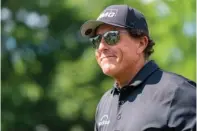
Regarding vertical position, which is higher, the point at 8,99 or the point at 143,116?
the point at 143,116

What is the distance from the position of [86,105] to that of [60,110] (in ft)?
2.82

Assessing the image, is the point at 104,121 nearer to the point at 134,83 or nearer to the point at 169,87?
the point at 134,83

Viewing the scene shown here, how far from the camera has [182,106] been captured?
10.6 ft

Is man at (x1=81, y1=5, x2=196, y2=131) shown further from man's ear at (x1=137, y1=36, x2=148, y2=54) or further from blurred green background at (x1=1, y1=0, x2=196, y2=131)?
blurred green background at (x1=1, y1=0, x2=196, y2=131)

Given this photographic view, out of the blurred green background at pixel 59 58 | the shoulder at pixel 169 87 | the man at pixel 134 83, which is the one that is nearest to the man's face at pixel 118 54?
the man at pixel 134 83

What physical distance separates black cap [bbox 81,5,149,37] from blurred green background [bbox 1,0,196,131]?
1461 centimetres

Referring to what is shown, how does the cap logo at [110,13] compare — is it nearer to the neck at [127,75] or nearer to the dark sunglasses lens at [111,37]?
the dark sunglasses lens at [111,37]

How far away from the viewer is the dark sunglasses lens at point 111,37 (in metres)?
3.61

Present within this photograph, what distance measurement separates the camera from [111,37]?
11.8 ft

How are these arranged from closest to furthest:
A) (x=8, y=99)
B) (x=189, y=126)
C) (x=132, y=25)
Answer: (x=189, y=126) < (x=132, y=25) < (x=8, y=99)

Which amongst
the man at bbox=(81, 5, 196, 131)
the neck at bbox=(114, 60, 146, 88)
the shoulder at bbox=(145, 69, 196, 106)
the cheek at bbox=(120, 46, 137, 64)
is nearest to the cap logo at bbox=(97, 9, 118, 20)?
the man at bbox=(81, 5, 196, 131)

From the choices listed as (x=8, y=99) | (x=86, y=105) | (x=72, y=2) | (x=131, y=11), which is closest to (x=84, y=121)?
(x=86, y=105)

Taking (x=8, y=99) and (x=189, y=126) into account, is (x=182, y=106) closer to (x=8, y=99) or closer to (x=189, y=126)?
(x=189, y=126)

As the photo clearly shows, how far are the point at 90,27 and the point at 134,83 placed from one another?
0.46m
